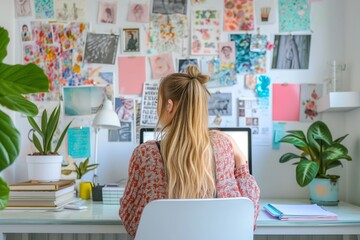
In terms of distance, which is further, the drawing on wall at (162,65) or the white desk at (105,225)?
the drawing on wall at (162,65)

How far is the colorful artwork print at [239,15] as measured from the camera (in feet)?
7.00

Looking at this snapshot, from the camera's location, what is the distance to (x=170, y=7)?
215 cm

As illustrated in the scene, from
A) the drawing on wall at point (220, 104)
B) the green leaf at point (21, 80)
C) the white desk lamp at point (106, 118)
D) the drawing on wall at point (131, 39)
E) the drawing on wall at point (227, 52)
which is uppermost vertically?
the drawing on wall at point (131, 39)

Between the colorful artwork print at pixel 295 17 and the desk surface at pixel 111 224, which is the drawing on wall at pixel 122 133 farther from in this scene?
the colorful artwork print at pixel 295 17

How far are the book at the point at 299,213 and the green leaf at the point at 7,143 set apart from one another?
1157 mm

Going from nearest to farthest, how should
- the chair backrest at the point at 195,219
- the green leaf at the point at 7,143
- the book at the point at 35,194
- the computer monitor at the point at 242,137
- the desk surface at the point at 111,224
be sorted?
1. the green leaf at the point at 7,143
2. the chair backrest at the point at 195,219
3. the desk surface at the point at 111,224
4. the book at the point at 35,194
5. the computer monitor at the point at 242,137

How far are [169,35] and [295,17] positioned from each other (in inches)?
26.5

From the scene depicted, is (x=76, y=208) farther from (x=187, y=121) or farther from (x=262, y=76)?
(x=262, y=76)

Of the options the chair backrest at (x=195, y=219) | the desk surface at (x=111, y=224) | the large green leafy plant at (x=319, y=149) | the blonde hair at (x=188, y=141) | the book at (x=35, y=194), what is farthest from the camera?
the large green leafy plant at (x=319, y=149)

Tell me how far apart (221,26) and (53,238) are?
1438mm

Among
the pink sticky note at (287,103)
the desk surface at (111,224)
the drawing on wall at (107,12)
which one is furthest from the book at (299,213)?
the drawing on wall at (107,12)

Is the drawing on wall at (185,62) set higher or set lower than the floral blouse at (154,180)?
higher

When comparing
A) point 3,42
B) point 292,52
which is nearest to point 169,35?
point 292,52

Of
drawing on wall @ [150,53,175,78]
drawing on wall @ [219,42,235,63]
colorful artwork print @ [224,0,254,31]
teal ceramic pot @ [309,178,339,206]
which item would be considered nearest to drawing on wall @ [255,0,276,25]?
colorful artwork print @ [224,0,254,31]
